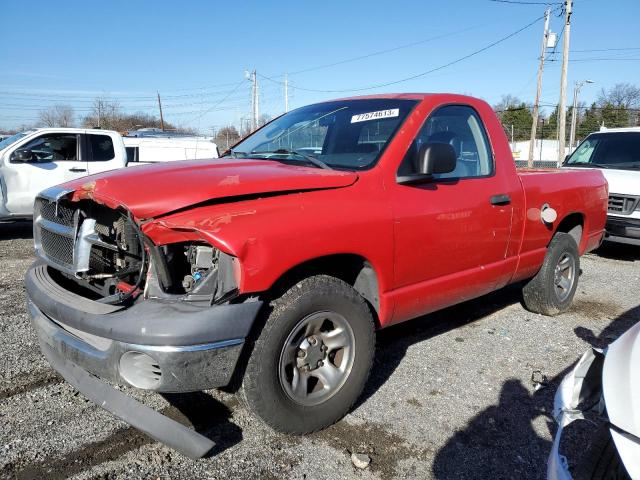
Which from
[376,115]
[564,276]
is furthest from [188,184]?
[564,276]

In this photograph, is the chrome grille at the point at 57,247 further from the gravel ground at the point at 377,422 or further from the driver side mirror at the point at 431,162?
the driver side mirror at the point at 431,162

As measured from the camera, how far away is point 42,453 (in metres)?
2.60

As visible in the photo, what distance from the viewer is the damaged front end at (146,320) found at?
7.36 feet

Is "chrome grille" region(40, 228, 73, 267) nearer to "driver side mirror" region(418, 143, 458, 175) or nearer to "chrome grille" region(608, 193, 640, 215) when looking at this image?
"driver side mirror" region(418, 143, 458, 175)

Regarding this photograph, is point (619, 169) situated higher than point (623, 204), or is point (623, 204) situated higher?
point (619, 169)

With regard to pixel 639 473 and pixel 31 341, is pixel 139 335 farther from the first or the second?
pixel 31 341

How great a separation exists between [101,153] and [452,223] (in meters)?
8.48

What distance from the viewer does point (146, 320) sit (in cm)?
225

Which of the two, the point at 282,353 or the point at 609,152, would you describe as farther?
the point at 609,152

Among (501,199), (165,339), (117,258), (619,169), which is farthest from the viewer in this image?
(619,169)

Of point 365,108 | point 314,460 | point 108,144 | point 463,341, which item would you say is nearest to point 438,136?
point 365,108

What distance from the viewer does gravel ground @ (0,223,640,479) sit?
2557 mm

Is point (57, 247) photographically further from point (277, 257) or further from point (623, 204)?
point (623, 204)

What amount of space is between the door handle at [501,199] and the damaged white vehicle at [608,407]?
1830mm
